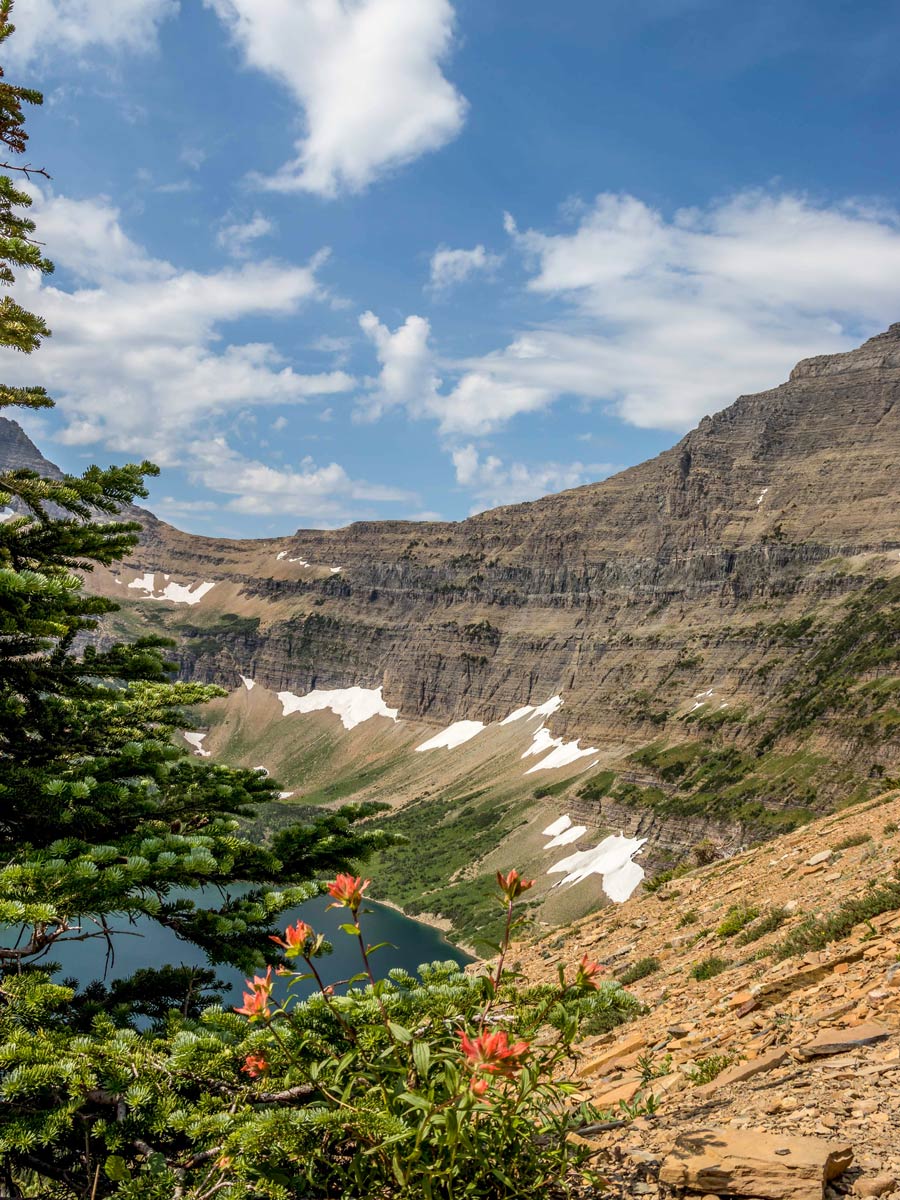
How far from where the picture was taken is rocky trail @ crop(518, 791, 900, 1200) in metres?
5.27

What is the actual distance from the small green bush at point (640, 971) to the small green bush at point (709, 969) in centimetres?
158

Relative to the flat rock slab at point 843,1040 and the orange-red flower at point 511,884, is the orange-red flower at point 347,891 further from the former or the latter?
the flat rock slab at point 843,1040

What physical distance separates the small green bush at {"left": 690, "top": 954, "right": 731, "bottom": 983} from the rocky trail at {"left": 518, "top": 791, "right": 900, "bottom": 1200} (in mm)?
59

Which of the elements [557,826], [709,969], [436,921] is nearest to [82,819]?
[709,969]

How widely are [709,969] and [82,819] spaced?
9599mm

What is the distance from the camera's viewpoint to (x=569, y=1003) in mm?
6039

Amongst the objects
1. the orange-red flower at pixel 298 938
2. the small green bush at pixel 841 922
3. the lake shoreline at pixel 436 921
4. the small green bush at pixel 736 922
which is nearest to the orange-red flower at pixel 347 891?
the orange-red flower at pixel 298 938

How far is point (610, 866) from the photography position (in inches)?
4956

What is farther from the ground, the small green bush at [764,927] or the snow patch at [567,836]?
the small green bush at [764,927]

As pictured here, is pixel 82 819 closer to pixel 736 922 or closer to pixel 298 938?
pixel 298 938

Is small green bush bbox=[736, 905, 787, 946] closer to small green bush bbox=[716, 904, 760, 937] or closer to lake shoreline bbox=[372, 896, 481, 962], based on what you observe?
small green bush bbox=[716, 904, 760, 937]

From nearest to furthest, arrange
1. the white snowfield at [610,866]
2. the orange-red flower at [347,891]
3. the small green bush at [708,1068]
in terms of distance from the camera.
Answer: the orange-red flower at [347,891] < the small green bush at [708,1068] < the white snowfield at [610,866]

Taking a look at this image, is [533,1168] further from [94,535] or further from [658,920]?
[658,920]

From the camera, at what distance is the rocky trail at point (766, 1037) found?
5.27 meters
